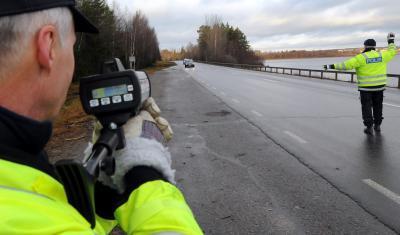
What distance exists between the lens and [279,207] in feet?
14.9

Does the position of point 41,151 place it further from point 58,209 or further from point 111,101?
point 111,101

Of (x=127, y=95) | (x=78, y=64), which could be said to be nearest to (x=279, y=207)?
(x=127, y=95)

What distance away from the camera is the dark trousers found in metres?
8.74

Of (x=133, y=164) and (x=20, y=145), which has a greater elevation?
(x=20, y=145)

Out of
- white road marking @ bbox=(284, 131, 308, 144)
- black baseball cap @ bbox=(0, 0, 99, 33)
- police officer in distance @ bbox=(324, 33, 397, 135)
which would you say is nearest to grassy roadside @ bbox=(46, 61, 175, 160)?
white road marking @ bbox=(284, 131, 308, 144)

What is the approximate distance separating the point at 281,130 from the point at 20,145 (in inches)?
331

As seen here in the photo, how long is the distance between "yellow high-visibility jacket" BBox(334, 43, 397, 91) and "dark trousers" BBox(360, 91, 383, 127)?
14 centimetres

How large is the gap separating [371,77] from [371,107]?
2.19 feet

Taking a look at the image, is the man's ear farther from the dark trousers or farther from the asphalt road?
the dark trousers

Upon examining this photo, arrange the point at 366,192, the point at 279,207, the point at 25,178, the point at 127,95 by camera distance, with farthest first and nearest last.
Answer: the point at 366,192, the point at 279,207, the point at 127,95, the point at 25,178

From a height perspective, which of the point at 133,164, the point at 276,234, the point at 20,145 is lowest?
the point at 276,234

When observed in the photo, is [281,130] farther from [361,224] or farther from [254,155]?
[361,224]

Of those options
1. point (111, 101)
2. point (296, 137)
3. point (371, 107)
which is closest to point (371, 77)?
point (371, 107)

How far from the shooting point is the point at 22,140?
1033mm
